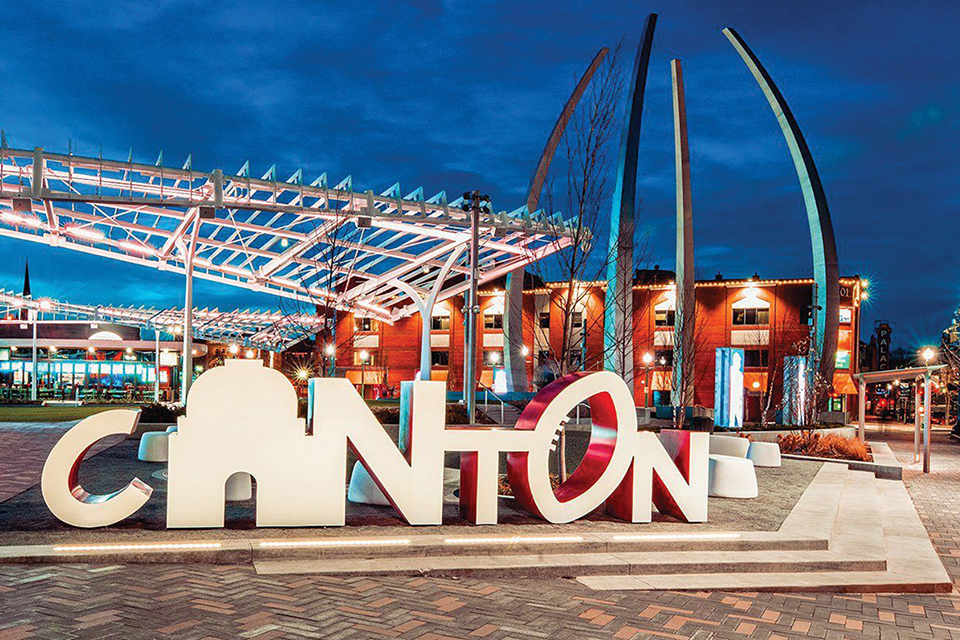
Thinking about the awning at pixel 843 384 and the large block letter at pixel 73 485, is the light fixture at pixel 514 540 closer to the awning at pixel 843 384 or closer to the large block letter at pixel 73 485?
the large block letter at pixel 73 485

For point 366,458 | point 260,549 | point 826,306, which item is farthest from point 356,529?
point 826,306

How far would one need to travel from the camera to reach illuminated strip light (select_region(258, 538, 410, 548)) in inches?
323

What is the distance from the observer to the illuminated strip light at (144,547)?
7.85 metres

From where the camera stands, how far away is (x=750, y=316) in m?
50.8

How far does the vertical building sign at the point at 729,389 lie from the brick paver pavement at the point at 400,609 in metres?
23.7

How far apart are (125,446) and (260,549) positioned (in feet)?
40.5

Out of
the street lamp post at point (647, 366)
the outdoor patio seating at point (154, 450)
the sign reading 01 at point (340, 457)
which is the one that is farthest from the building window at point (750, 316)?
the sign reading 01 at point (340, 457)

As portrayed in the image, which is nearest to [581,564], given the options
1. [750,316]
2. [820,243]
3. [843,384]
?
[820,243]

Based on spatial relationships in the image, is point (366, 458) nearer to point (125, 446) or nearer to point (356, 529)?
point (356, 529)

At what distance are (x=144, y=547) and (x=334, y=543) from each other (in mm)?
1874

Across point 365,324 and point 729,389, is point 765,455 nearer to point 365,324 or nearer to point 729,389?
point 729,389

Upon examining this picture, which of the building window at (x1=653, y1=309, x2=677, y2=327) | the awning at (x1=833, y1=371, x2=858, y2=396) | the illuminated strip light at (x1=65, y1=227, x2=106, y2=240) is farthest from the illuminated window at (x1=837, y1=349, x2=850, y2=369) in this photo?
the illuminated strip light at (x1=65, y1=227, x2=106, y2=240)

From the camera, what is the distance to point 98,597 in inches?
261

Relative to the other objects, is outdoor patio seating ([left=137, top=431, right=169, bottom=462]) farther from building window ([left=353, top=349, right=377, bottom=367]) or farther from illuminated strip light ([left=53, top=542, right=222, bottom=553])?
building window ([left=353, top=349, right=377, bottom=367])
